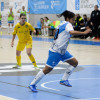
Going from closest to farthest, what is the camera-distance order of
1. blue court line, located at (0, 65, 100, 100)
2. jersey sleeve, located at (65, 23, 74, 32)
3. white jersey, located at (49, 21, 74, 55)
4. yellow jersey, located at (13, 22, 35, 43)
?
blue court line, located at (0, 65, 100, 100)
jersey sleeve, located at (65, 23, 74, 32)
white jersey, located at (49, 21, 74, 55)
yellow jersey, located at (13, 22, 35, 43)

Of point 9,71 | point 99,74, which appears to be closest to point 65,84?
point 99,74

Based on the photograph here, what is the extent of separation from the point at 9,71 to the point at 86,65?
3.01 m

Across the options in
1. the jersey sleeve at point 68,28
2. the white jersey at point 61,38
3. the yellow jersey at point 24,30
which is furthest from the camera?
the yellow jersey at point 24,30

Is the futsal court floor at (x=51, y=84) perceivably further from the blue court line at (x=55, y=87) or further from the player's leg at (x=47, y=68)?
the player's leg at (x=47, y=68)

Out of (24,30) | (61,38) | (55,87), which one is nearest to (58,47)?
(61,38)

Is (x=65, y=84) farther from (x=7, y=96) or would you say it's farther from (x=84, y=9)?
(x=84, y=9)

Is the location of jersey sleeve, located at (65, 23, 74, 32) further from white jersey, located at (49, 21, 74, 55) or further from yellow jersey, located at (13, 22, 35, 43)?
yellow jersey, located at (13, 22, 35, 43)

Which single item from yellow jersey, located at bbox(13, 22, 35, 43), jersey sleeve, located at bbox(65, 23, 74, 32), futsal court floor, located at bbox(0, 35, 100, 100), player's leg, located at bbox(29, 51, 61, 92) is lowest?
futsal court floor, located at bbox(0, 35, 100, 100)

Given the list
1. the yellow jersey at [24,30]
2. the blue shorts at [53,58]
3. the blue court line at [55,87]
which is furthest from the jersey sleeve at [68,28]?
the yellow jersey at [24,30]

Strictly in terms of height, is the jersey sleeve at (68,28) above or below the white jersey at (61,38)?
above

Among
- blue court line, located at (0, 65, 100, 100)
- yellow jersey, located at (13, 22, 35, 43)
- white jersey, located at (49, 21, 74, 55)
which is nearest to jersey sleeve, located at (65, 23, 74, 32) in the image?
white jersey, located at (49, 21, 74, 55)

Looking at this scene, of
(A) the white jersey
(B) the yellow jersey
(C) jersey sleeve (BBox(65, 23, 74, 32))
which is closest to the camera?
(C) jersey sleeve (BBox(65, 23, 74, 32))

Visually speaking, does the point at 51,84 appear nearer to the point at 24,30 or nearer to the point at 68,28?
the point at 68,28

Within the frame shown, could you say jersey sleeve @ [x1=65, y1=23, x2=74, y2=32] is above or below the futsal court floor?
above
